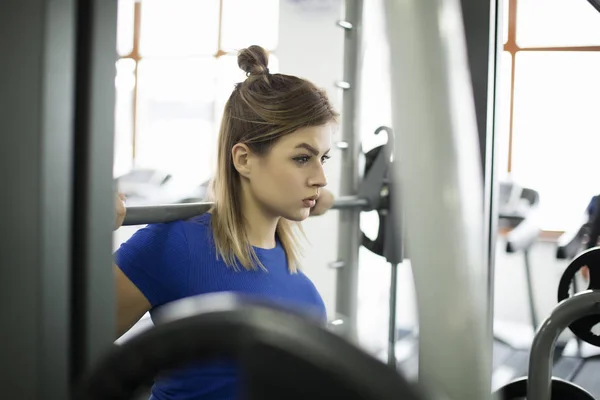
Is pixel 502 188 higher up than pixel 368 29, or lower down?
lower down

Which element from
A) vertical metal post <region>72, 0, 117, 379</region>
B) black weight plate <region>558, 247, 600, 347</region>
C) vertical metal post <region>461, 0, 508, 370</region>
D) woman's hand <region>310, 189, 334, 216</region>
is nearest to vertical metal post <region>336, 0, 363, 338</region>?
woman's hand <region>310, 189, 334, 216</region>

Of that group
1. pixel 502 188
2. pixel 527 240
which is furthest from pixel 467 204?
pixel 502 188

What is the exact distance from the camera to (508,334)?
388 centimetres

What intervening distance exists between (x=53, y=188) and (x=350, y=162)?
195 cm

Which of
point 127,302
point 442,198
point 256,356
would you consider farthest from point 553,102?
point 256,356

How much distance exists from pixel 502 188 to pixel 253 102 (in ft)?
9.52

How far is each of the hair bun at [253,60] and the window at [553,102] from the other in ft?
9.80

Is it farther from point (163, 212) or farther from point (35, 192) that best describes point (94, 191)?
point (163, 212)

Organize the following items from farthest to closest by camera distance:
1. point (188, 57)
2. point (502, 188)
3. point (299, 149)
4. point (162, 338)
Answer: point (188, 57) → point (502, 188) → point (299, 149) → point (162, 338)

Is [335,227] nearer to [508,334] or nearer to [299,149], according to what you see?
[299,149]

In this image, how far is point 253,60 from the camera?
1.16 m

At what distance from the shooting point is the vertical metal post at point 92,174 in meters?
0.39

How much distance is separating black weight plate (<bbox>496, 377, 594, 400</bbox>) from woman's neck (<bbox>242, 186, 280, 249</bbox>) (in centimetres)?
50

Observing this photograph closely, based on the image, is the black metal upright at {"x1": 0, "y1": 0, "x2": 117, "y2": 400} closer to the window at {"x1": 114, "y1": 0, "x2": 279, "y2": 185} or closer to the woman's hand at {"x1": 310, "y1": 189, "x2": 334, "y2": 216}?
the woman's hand at {"x1": 310, "y1": 189, "x2": 334, "y2": 216}
